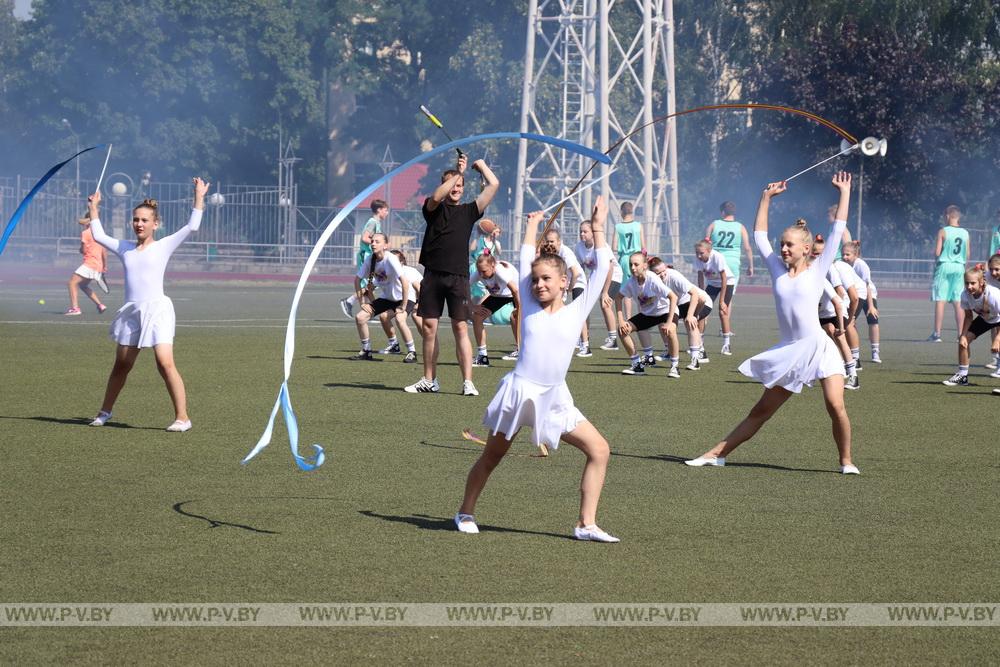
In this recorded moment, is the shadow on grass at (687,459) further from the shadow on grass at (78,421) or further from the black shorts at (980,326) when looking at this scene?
the black shorts at (980,326)

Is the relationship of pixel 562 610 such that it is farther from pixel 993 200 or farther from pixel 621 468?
pixel 993 200

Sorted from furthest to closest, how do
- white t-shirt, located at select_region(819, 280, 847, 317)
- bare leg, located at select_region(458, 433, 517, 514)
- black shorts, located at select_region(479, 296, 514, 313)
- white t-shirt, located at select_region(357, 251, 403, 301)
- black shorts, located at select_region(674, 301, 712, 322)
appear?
black shorts, located at select_region(674, 301, 712, 322) → white t-shirt, located at select_region(357, 251, 403, 301) → black shorts, located at select_region(479, 296, 514, 313) → white t-shirt, located at select_region(819, 280, 847, 317) → bare leg, located at select_region(458, 433, 517, 514)

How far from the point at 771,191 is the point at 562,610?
14.5 feet

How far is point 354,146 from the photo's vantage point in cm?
6975

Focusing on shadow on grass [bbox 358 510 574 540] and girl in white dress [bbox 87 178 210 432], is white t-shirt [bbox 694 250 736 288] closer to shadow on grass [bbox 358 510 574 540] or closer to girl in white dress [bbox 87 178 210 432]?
girl in white dress [bbox 87 178 210 432]

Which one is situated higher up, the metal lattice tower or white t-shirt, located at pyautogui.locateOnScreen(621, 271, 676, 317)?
the metal lattice tower

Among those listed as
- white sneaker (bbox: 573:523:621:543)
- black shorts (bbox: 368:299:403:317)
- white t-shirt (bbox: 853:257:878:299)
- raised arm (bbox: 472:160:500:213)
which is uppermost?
raised arm (bbox: 472:160:500:213)

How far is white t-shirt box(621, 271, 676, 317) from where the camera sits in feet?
55.5

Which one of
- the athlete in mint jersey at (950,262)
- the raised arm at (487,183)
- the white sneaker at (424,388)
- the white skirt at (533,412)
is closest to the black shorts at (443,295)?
the white sneaker at (424,388)

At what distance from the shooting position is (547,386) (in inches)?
291

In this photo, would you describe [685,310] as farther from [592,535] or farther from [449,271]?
[592,535]

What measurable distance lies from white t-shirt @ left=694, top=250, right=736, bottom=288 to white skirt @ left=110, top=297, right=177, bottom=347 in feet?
34.5

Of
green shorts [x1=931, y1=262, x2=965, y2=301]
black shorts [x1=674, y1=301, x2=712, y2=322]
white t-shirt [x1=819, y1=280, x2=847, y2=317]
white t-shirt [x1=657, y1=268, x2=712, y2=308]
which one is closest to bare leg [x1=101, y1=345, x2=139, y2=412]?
white t-shirt [x1=819, y1=280, x2=847, y2=317]

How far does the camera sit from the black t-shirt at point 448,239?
13.7 meters
